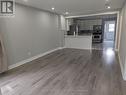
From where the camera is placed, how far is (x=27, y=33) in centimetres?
448

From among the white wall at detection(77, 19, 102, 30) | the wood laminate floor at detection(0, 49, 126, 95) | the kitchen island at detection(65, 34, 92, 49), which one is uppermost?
the white wall at detection(77, 19, 102, 30)

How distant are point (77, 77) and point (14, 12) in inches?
120

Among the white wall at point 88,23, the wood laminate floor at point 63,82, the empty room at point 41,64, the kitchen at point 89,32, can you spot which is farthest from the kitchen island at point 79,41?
the wood laminate floor at point 63,82

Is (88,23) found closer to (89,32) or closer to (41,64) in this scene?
(89,32)

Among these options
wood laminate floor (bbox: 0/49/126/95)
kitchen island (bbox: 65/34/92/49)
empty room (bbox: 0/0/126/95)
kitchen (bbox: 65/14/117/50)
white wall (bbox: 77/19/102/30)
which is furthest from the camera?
white wall (bbox: 77/19/102/30)

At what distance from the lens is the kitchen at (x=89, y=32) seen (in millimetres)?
7431

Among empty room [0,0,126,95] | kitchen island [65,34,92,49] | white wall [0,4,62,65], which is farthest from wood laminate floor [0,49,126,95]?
kitchen island [65,34,92,49]

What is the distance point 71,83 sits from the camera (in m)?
2.73

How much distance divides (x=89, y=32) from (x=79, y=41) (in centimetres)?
331

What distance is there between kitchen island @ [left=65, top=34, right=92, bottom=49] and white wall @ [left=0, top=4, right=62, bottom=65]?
168cm

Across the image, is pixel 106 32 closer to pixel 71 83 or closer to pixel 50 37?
pixel 50 37

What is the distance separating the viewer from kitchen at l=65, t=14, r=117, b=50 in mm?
7431

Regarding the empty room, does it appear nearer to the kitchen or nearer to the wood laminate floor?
the wood laminate floor

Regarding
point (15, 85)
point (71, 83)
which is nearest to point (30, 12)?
point (15, 85)
